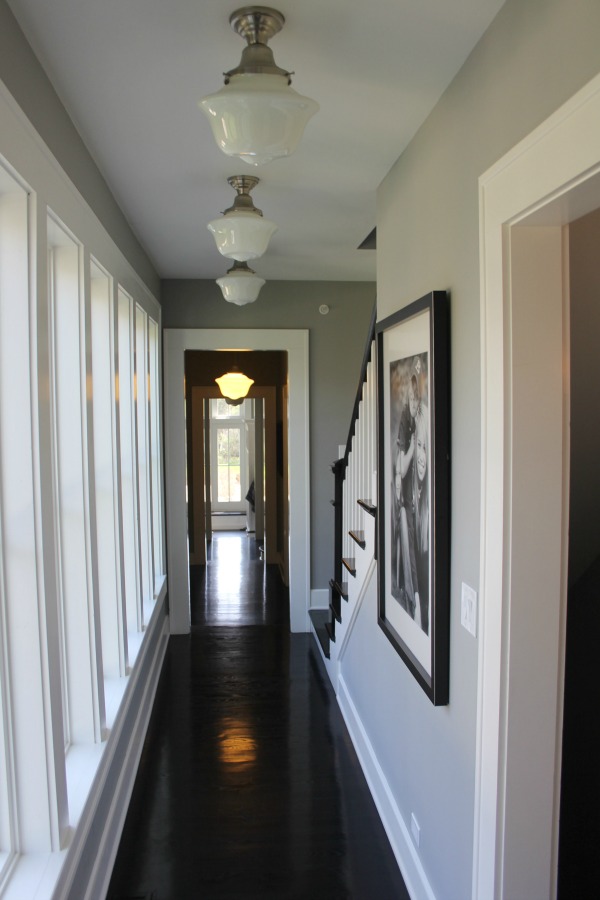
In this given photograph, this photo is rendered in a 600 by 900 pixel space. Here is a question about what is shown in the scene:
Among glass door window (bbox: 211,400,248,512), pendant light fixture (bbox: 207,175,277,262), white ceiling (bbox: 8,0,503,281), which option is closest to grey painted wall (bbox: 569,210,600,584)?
white ceiling (bbox: 8,0,503,281)

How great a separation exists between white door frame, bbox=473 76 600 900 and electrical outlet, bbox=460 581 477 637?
0.36ft

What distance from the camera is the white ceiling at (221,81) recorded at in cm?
163

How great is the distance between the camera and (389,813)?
9.00ft

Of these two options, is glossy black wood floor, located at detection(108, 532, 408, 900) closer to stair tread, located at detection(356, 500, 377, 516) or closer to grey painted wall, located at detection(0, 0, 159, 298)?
stair tread, located at detection(356, 500, 377, 516)

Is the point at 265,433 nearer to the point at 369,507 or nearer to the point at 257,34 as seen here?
the point at 369,507

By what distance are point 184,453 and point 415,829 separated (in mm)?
3405

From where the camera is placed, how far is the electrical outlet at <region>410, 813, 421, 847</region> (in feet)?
7.78

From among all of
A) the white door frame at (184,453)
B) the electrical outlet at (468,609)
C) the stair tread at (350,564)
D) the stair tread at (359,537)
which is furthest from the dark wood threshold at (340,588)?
the electrical outlet at (468,609)

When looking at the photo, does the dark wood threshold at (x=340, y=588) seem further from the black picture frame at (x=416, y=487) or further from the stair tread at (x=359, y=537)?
the black picture frame at (x=416, y=487)

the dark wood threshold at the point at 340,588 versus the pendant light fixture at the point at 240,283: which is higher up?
the pendant light fixture at the point at 240,283

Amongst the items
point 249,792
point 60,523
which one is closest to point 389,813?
point 249,792

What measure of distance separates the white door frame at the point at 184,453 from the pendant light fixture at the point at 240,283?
1.52m

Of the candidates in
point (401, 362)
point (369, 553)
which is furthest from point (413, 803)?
point (401, 362)

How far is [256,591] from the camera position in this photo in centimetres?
680
